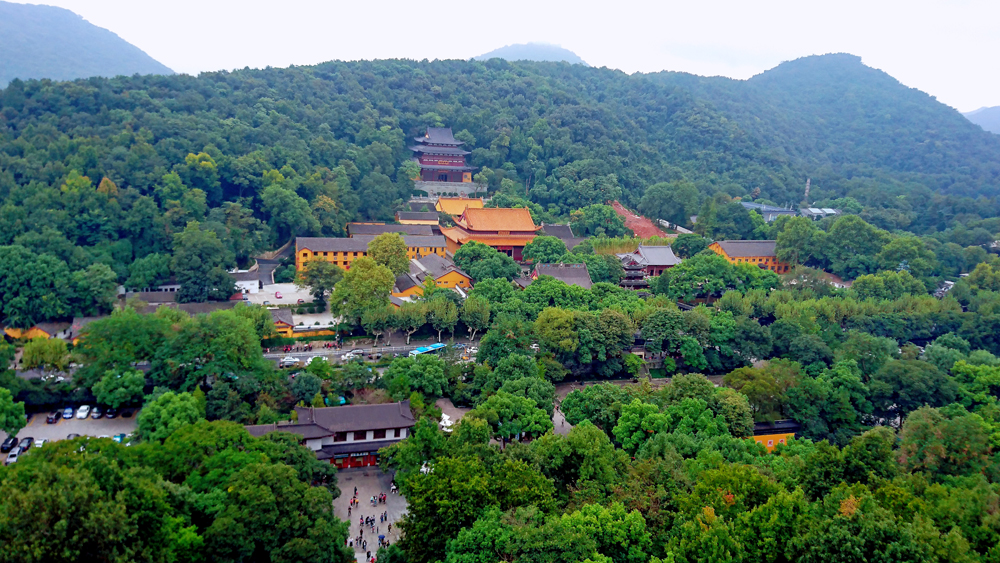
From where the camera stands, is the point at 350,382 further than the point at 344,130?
No

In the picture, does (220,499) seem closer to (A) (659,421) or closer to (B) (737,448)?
(A) (659,421)

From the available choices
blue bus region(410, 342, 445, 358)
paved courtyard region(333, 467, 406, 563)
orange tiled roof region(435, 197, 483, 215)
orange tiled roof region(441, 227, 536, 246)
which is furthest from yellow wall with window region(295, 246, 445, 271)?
paved courtyard region(333, 467, 406, 563)

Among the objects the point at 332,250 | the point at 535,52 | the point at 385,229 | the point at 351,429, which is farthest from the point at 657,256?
the point at 535,52

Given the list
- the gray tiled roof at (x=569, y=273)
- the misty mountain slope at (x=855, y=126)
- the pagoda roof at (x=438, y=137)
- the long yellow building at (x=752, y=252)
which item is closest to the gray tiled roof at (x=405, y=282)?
the gray tiled roof at (x=569, y=273)

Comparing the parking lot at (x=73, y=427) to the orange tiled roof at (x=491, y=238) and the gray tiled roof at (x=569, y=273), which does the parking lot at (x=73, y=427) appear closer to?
the gray tiled roof at (x=569, y=273)

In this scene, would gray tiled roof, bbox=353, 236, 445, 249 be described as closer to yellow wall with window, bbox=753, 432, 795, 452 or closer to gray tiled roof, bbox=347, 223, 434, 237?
gray tiled roof, bbox=347, 223, 434, 237

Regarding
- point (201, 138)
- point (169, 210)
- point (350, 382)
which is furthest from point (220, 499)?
point (201, 138)
